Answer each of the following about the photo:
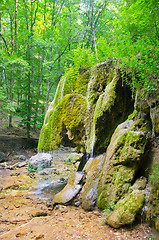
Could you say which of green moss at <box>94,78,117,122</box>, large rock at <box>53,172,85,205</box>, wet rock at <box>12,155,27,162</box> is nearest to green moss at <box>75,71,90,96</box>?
green moss at <box>94,78,117,122</box>

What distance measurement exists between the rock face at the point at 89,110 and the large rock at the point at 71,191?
1.43 m

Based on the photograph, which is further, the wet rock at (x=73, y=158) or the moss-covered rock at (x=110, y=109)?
the wet rock at (x=73, y=158)

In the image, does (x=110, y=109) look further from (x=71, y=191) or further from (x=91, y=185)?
(x=71, y=191)

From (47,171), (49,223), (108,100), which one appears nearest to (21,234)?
(49,223)

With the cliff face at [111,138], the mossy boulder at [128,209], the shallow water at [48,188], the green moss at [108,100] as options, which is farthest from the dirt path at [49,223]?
the green moss at [108,100]

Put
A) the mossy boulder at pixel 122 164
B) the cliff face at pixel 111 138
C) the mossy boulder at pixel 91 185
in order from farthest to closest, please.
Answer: the mossy boulder at pixel 91 185, the mossy boulder at pixel 122 164, the cliff face at pixel 111 138

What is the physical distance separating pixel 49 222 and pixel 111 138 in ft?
11.3

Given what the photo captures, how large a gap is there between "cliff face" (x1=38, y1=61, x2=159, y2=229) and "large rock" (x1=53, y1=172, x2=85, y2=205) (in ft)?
0.28

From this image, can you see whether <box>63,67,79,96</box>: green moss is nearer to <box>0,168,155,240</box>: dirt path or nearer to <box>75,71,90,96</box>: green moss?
<box>75,71,90,96</box>: green moss

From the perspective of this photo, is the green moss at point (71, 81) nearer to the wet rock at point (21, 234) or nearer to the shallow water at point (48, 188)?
the shallow water at point (48, 188)

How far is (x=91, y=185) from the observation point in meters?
5.56

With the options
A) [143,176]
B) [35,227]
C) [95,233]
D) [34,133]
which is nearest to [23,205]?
[35,227]

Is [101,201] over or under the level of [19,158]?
over

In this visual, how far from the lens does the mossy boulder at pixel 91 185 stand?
496 cm
